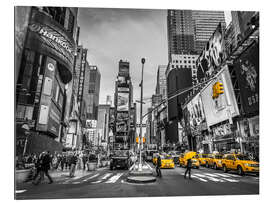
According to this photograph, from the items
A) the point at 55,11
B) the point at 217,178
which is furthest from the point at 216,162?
the point at 55,11

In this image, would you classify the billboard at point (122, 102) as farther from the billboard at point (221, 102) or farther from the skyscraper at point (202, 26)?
the billboard at point (221, 102)

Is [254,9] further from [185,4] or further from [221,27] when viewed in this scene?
[221,27]

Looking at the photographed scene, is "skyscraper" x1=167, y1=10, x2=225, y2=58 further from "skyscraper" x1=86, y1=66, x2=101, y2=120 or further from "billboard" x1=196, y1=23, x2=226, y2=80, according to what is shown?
"billboard" x1=196, y1=23, x2=226, y2=80

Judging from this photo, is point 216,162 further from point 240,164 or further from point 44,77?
point 44,77

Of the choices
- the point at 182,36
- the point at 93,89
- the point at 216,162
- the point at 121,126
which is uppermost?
the point at 182,36

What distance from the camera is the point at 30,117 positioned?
3634cm

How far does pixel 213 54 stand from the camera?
34.7m

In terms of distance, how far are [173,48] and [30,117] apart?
13831cm

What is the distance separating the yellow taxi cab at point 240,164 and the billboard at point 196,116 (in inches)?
968

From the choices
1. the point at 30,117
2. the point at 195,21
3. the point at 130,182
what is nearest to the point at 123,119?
the point at 30,117

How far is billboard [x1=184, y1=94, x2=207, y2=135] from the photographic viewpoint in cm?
4059

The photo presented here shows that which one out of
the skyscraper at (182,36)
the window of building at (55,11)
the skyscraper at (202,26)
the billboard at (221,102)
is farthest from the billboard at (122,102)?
the window of building at (55,11)

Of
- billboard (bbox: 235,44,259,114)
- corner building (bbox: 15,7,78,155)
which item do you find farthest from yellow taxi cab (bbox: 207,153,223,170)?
corner building (bbox: 15,7,78,155)

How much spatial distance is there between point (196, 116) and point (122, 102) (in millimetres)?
66556
